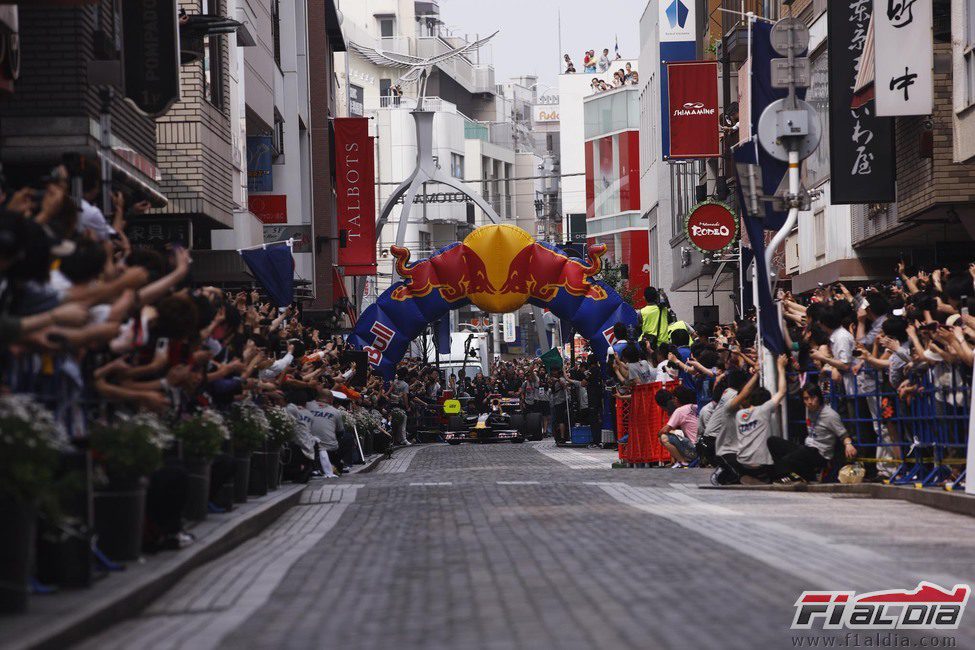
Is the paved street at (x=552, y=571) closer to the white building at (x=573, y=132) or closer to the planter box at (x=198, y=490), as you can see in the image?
the planter box at (x=198, y=490)

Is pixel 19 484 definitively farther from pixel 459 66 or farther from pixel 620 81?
pixel 459 66

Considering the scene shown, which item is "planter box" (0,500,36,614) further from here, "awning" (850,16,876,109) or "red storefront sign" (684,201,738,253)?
"red storefront sign" (684,201,738,253)

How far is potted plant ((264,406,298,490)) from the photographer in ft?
67.0

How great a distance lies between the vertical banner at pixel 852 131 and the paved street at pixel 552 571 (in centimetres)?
1172

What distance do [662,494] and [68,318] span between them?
36.6ft

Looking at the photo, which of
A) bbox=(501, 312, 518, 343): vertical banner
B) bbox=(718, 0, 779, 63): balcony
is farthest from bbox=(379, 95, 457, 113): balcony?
bbox=(718, 0, 779, 63): balcony

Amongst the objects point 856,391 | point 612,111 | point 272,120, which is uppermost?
point 612,111

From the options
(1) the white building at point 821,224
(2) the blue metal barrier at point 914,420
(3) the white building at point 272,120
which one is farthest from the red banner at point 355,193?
(2) the blue metal barrier at point 914,420

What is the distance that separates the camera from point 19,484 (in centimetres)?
920

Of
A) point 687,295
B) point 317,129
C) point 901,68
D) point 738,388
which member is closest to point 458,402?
point 317,129

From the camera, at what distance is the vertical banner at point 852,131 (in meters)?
29.8

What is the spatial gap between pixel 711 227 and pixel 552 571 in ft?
101

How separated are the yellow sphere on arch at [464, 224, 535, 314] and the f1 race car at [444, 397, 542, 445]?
408 inches

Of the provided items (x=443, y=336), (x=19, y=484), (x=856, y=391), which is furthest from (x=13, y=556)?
(x=443, y=336)
